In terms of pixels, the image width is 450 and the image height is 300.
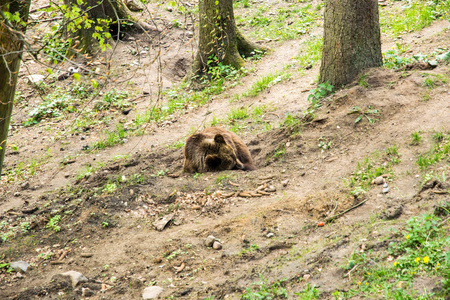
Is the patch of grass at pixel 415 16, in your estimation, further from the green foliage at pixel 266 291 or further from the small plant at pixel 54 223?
the small plant at pixel 54 223

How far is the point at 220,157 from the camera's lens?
690 centimetres

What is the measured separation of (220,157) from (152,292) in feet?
10.4

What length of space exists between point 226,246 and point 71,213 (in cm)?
286

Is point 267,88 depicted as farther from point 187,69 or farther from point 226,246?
point 226,246

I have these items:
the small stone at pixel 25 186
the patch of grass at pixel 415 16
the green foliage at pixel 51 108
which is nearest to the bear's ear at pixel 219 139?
the small stone at pixel 25 186

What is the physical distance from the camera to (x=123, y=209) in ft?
19.7

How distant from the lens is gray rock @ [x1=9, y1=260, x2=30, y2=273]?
514 cm

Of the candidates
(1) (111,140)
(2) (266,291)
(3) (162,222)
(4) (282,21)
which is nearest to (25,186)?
(1) (111,140)

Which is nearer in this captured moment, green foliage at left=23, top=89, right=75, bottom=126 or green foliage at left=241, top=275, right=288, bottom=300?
green foliage at left=241, top=275, right=288, bottom=300

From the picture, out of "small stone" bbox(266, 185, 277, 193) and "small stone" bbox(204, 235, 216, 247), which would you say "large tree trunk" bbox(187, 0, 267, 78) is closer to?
"small stone" bbox(266, 185, 277, 193)

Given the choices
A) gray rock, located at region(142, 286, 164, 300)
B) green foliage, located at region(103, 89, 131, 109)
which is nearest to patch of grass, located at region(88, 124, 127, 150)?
green foliage, located at region(103, 89, 131, 109)

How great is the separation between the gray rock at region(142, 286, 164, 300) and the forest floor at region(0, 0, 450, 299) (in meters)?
0.10

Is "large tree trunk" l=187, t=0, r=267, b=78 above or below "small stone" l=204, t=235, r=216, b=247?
above

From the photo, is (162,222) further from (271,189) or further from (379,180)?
(379,180)
